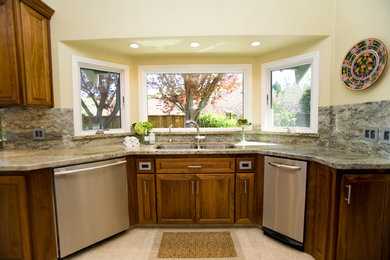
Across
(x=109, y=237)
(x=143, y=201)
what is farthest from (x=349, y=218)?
(x=109, y=237)

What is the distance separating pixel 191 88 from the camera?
2.69m

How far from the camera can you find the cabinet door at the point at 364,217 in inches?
51.2

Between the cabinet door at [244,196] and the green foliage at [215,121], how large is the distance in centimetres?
100

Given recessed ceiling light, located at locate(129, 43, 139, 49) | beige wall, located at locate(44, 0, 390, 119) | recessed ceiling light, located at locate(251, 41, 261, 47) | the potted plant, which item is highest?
beige wall, located at locate(44, 0, 390, 119)

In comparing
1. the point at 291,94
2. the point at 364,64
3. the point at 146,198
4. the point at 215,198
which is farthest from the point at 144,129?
the point at 364,64

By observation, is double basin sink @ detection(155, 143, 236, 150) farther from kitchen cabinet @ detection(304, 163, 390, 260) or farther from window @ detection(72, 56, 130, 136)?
kitchen cabinet @ detection(304, 163, 390, 260)

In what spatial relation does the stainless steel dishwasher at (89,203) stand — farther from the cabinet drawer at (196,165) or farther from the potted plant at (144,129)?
the potted plant at (144,129)

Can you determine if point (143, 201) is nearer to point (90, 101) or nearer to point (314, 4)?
point (90, 101)

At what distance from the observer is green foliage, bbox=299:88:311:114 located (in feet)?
7.15

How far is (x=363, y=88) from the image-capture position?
62.6 inches

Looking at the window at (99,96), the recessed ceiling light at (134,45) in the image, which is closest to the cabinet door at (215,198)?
the window at (99,96)

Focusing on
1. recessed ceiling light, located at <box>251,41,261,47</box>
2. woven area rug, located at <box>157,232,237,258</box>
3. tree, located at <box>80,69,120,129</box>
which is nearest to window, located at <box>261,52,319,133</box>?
recessed ceiling light, located at <box>251,41,261,47</box>

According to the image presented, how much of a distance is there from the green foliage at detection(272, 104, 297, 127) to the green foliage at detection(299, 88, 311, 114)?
14 cm

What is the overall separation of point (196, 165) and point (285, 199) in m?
0.96
